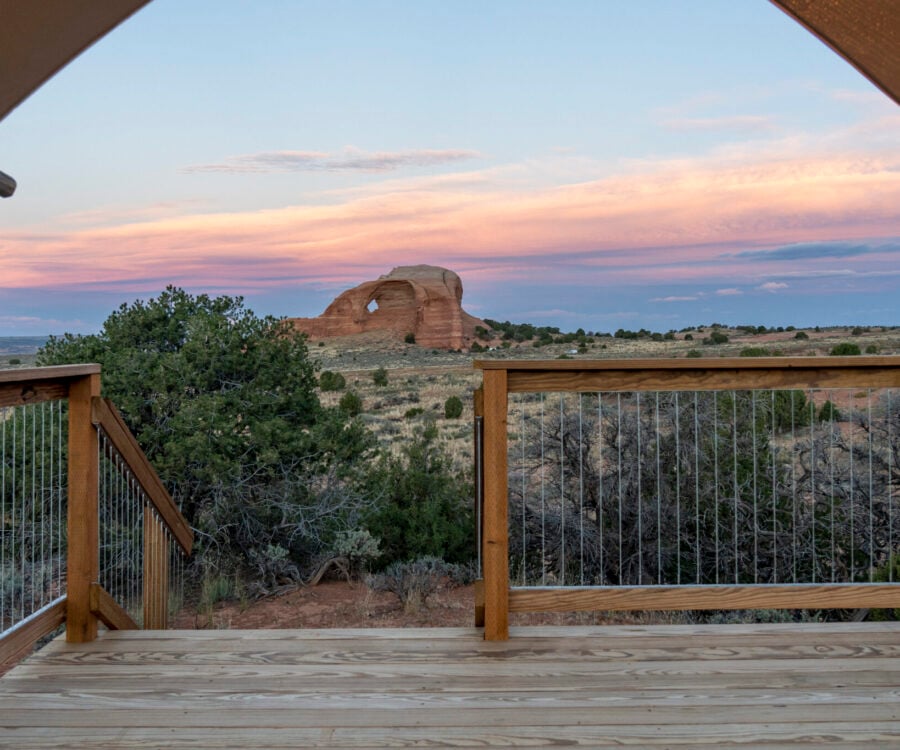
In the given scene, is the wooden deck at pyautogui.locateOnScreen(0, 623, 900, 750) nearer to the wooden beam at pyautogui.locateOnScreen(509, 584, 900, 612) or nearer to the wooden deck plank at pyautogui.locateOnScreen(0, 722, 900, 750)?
the wooden deck plank at pyautogui.locateOnScreen(0, 722, 900, 750)

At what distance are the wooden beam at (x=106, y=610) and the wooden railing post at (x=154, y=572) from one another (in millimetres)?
330

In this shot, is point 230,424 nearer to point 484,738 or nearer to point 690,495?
→ point 690,495

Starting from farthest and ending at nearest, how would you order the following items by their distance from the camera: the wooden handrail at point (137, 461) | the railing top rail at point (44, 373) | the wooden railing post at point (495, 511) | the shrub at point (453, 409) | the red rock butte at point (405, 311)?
the red rock butte at point (405, 311) < the shrub at point (453, 409) < the wooden handrail at point (137, 461) < the wooden railing post at point (495, 511) < the railing top rail at point (44, 373)

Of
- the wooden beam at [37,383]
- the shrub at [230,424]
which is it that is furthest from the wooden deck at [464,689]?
the shrub at [230,424]

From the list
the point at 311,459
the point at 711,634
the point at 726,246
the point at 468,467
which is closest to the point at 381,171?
the point at 726,246

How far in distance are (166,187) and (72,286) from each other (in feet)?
8.94

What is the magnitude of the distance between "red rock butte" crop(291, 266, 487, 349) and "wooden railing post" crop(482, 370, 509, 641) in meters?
46.6

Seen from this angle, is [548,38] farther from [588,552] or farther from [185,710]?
[185,710]

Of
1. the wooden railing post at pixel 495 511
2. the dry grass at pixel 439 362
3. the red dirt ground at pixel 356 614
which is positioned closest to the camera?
the wooden railing post at pixel 495 511

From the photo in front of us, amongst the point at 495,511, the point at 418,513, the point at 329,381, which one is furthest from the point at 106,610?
the point at 329,381

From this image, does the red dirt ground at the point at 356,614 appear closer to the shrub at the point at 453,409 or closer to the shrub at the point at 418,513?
the shrub at the point at 418,513

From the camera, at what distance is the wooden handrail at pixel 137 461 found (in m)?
3.79

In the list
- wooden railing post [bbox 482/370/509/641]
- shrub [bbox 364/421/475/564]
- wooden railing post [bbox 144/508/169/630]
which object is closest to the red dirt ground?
shrub [bbox 364/421/475/564]

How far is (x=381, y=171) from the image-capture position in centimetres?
2759
